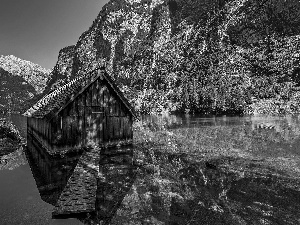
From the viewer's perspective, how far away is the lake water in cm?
809

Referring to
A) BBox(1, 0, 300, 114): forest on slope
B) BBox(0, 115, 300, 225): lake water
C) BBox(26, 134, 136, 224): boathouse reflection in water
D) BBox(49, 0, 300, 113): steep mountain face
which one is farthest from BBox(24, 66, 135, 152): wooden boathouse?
BBox(49, 0, 300, 113): steep mountain face

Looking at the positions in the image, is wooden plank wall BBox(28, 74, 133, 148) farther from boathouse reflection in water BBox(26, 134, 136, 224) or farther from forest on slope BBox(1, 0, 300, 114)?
forest on slope BBox(1, 0, 300, 114)

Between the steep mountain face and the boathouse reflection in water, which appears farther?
the steep mountain face

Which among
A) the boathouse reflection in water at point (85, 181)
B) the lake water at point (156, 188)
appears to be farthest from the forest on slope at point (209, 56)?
the boathouse reflection in water at point (85, 181)

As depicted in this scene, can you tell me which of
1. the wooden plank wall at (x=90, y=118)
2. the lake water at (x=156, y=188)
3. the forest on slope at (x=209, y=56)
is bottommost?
the lake water at (x=156, y=188)

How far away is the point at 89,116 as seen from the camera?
18.6 m

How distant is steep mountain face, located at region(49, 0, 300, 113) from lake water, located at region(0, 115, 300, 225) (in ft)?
216

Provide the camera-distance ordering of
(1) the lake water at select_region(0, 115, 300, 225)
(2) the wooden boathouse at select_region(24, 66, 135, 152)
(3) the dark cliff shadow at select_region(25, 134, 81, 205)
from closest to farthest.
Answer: (1) the lake water at select_region(0, 115, 300, 225) → (3) the dark cliff shadow at select_region(25, 134, 81, 205) → (2) the wooden boathouse at select_region(24, 66, 135, 152)

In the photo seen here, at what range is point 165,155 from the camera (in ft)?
57.9

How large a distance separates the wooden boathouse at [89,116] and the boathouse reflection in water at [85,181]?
102 cm

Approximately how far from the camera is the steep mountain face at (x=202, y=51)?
86.6 meters

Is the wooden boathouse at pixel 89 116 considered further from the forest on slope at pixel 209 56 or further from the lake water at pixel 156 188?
the forest on slope at pixel 209 56

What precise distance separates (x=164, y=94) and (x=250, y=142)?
8531 cm

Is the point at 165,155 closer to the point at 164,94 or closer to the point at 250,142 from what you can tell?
the point at 250,142
